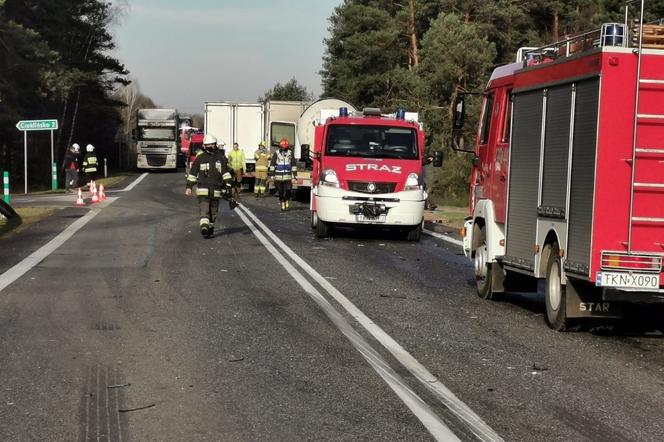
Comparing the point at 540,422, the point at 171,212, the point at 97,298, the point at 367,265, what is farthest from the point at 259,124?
the point at 540,422

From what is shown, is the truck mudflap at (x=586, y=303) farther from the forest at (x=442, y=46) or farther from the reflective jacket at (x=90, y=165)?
the reflective jacket at (x=90, y=165)

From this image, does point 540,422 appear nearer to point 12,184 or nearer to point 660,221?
point 660,221

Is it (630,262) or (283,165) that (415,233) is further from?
(630,262)

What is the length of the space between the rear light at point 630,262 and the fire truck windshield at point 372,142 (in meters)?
10.7

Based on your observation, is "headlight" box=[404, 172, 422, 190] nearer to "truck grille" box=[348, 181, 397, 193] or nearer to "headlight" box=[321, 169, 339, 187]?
"truck grille" box=[348, 181, 397, 193]

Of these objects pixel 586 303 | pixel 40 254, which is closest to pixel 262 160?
pixel 40 254

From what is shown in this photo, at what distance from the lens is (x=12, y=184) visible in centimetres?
4862

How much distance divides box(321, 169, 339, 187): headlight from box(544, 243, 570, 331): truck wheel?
364 inches

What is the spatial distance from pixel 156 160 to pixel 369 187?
4248 cm

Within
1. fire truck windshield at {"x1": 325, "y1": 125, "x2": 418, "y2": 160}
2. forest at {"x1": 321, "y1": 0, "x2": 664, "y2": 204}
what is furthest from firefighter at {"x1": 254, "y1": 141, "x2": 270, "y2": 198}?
fire truck windshield at {"x1": 325, "y1": 125, "x2": 418, "y2": 160}

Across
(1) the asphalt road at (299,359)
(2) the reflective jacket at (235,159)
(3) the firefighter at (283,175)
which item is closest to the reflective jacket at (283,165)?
(3) the firefighter at (283,175)

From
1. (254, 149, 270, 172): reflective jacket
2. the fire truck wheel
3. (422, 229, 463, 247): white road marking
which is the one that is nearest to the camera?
the fire truck wheel

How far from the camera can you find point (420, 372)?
6754mm

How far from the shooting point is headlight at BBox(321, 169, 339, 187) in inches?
701
